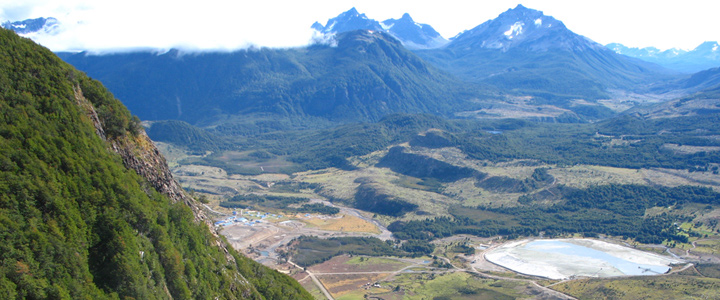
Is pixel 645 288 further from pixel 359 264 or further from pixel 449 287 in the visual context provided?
pixel 359 264

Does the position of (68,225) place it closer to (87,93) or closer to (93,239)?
(93,239)

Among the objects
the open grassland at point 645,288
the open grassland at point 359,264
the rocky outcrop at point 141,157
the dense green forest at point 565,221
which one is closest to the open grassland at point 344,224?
the dense green forest at point 565,221

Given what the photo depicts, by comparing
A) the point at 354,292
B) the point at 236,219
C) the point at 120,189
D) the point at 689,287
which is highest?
the point at 120,189

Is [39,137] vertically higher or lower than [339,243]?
higher

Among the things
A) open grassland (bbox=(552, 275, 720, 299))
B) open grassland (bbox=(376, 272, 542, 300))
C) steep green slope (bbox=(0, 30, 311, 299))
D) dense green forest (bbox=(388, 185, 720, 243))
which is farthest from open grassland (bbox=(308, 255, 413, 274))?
steep green slope (bbox=(0, 30, 311, 299))

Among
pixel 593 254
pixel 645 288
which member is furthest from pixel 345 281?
pixel 593 254

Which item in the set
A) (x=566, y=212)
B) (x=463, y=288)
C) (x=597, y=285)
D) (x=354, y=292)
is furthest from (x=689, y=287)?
(x=566, y=212)
